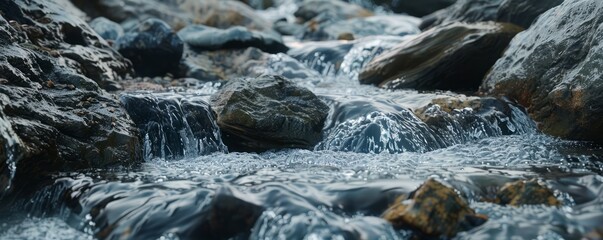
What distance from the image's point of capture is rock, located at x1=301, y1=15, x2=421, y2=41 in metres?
16.5

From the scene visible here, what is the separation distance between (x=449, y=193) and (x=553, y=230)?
67cm

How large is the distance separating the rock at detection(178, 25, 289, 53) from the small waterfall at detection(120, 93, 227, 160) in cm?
560

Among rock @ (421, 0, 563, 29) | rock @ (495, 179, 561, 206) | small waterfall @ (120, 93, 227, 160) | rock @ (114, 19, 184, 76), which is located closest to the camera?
rock @ (495, 179, 561, 206)

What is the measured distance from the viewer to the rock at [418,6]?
927 inches

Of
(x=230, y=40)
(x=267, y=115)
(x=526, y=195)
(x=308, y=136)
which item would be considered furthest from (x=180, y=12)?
(x=526, y=195)

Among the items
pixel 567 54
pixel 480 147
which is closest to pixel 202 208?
pixel 480 147

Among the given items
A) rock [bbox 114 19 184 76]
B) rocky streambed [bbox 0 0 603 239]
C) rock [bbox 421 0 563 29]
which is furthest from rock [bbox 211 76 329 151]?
rock [bbox 421 0 563 29]

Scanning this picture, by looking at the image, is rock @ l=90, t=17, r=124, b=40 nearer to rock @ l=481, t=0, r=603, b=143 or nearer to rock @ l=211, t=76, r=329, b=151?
rock @ l=211, t=76, r=329, b=151

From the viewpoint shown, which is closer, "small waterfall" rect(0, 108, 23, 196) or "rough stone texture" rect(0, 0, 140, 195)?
"small waterfall" rect(0, 108, 23, 196)

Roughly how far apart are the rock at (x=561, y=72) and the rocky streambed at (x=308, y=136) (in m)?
0.02

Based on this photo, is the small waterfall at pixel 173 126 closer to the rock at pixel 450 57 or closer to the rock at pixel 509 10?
the rock at pixel 450 57

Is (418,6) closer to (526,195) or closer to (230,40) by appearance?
(230,40)

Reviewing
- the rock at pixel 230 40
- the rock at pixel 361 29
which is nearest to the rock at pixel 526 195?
the rock at pixel 230 40

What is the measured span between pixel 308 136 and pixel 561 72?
290 centimetres
